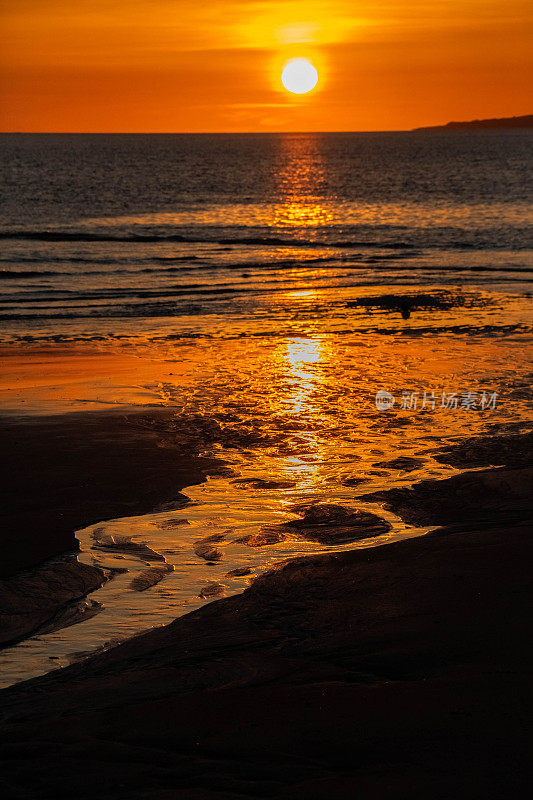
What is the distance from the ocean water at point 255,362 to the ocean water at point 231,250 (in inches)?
7.1

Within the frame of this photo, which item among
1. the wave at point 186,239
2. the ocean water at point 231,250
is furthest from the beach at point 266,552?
the wave at point 186,239

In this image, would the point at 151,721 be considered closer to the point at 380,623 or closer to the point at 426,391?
the point at 380,623

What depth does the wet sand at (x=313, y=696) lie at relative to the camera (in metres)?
4.11

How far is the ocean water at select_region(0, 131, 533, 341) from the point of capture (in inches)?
834

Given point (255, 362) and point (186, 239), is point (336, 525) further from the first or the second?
point (186, 239)

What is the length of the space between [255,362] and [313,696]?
10636 millimetres

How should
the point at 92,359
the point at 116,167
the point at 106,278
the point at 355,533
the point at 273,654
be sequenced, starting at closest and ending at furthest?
the point at 273,654 → the point at 355,533 → the point at 92,359 → the point at 106,278 → the point at 116,167

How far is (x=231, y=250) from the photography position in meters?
36.9

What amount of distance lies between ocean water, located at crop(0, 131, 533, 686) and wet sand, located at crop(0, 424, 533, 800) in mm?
493

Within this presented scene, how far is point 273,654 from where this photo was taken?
17.8ft

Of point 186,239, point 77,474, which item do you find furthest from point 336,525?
point 186,239

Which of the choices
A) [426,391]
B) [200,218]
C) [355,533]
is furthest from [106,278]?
[200,218]

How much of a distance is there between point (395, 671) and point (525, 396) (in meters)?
7.99

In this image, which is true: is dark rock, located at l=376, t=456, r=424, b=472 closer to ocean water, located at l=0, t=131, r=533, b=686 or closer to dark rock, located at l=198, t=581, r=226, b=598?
ocean water, located at l=0, t=131, r=533, b=686
